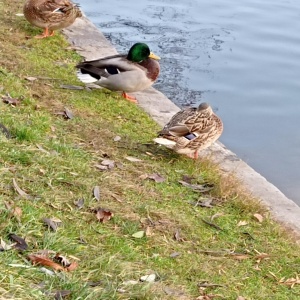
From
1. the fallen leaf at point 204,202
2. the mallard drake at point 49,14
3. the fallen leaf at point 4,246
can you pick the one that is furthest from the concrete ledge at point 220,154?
the fallen leaf at point 4,246

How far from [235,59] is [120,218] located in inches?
237

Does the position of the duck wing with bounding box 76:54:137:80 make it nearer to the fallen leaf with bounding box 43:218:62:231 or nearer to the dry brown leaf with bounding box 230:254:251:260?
the dry brown leaf with bounding box 230:254:251:260

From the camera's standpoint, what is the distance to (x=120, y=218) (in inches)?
194

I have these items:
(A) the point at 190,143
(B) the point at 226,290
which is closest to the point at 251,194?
(A) the point at 190,143

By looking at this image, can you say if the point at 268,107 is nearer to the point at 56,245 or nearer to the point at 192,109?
the point at 192,109

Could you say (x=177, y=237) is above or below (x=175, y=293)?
below

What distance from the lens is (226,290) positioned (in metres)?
4.50

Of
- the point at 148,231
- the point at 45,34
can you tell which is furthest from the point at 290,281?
the point at 45,34

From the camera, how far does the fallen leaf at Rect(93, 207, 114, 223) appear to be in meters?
4.82

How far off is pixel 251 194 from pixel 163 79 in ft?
13.0

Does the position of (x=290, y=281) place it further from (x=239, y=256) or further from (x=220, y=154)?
(x=220, y=154)

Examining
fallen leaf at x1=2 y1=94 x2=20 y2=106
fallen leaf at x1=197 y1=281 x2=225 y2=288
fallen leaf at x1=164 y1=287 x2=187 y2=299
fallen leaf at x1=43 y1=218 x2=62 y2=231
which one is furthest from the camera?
fallen leaf at x1=2 y1=94 x2=20 y2=106

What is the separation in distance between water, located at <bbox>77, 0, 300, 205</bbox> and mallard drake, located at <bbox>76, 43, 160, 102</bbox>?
1.07m

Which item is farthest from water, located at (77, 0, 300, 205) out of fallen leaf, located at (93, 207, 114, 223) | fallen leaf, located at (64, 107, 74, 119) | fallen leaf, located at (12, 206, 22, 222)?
fallen leaf, located at (12, 206, 22, 222)
